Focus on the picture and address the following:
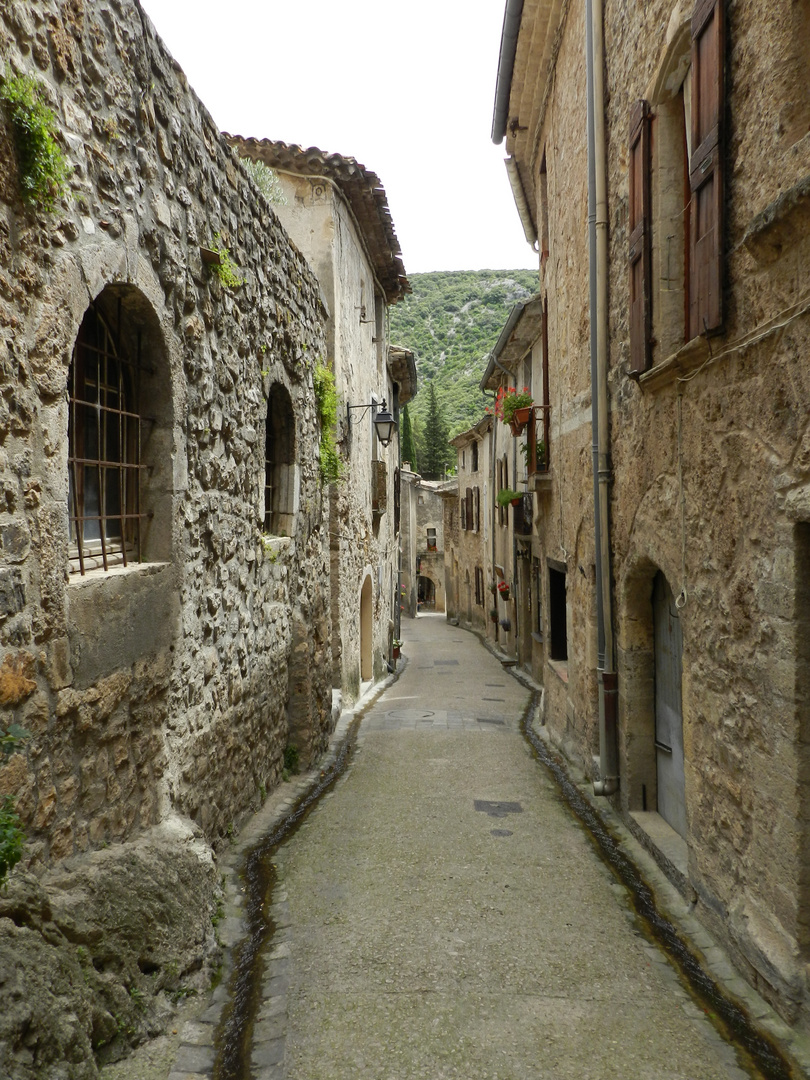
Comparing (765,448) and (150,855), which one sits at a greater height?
(765,448)

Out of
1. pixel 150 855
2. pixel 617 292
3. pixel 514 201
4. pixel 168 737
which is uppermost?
pixel 514 201

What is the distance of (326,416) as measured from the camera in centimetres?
866

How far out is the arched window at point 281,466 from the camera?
7219mm

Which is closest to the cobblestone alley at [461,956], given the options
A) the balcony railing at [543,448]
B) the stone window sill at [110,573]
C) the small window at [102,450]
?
the stone window sill at [110,573]

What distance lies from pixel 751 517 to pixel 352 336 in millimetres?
8899

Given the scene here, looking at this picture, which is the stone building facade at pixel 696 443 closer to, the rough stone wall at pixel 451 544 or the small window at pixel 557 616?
the small window at pixel 557 616

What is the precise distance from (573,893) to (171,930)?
2522 millimetres

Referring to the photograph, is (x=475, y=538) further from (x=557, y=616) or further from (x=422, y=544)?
(x=557, y=616)

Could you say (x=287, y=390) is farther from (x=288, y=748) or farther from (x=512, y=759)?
(x=512, y=759)

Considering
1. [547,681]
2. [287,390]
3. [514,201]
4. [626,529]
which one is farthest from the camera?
[514,201]

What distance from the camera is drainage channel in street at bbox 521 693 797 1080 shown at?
331 centimetres

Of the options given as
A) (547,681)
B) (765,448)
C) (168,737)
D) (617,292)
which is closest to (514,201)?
(617,292)

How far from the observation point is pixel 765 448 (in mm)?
3715

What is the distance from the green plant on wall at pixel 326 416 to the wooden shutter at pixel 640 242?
3.65 meters
